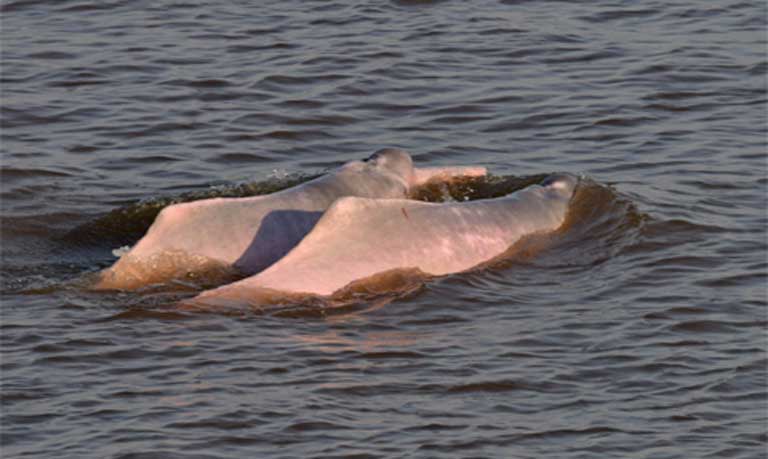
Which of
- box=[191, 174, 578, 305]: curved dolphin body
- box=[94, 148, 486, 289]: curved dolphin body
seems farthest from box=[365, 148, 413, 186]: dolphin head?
box=[191, 174, 578, 305]: curved dolphin body

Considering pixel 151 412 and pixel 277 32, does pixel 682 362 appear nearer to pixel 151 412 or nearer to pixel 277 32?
pixel 151 412

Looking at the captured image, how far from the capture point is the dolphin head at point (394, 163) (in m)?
15.1

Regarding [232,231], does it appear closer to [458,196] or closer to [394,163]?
[394,163]

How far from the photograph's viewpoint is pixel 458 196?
15.5 meters

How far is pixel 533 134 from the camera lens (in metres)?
17.8

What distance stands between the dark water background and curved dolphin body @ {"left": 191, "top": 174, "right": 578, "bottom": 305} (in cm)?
32

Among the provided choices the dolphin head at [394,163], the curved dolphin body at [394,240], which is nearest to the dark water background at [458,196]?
the curved dolphin body at [394,240]

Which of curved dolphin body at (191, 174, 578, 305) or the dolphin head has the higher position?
the dolphin head

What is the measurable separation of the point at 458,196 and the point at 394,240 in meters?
2.32

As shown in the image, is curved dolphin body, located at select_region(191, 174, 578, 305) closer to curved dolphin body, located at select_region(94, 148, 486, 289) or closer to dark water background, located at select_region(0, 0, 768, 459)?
dark water background, located at select_region(0, 0, 768, 459)

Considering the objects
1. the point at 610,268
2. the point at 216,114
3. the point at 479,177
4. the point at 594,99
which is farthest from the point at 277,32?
the point at 610,268

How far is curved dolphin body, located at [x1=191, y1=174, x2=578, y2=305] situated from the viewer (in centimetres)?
1267

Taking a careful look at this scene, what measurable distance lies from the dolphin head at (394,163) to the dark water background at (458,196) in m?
1.10

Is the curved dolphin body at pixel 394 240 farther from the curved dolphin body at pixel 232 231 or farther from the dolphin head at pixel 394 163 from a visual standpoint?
the dolphin head at pixel 394 163
